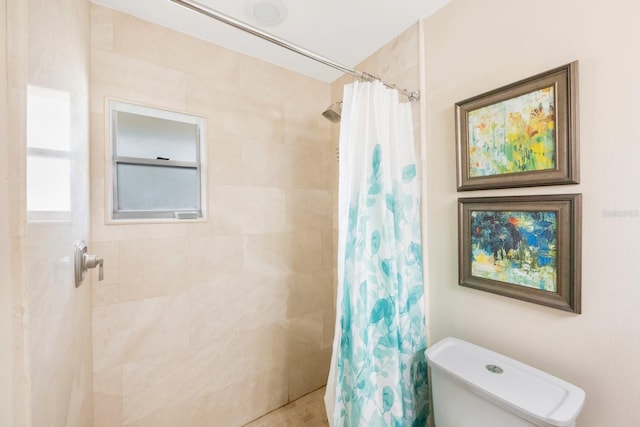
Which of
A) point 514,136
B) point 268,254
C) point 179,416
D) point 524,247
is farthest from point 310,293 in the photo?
point 514,136

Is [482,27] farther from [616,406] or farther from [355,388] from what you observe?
[355,388]

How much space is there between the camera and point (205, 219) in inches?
57.8

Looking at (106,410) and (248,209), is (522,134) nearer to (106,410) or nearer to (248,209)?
(248,209)

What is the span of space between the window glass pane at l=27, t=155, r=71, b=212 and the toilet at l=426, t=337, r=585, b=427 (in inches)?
49.7

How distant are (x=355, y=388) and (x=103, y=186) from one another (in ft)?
4.84

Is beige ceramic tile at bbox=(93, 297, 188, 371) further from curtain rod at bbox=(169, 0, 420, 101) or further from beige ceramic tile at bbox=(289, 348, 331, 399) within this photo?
curtain rod at bbox=(169, 0, 420, 101)

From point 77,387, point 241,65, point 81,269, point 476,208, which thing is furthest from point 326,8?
point 77,387

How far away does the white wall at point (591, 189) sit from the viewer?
76 cm

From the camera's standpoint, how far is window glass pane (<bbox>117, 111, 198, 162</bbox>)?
4.29 feet

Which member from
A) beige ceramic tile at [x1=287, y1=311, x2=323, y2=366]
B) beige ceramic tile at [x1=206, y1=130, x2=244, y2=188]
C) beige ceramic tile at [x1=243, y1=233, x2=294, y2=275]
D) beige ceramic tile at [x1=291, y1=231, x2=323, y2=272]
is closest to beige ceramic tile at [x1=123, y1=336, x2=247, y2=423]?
beige ceramic tile at [x1=287, y1=311, x2=323, y2=366]

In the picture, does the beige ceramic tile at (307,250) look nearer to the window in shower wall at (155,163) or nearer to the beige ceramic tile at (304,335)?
the beige ceramic tile at (304,335)

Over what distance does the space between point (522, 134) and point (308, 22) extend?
1151mm

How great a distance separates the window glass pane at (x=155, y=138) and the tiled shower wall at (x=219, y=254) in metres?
0.09

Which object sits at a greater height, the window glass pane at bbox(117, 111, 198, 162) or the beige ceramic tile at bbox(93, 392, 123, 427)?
the window glass pane at bbox(117, 111, 198, 162)
